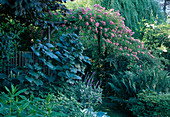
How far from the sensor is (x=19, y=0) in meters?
2.29

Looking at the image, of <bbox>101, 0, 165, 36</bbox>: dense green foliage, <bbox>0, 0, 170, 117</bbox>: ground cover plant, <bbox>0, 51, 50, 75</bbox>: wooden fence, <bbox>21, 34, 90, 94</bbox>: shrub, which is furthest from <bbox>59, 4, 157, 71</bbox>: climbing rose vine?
<bbox>101, 0, 165, 36</bbox>: dense green foliage

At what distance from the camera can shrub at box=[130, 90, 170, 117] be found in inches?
150

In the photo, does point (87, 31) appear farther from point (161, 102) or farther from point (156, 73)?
point (161, 102)

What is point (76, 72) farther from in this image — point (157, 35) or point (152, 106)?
point (157, 35)

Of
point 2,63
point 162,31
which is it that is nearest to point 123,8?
point 162,31

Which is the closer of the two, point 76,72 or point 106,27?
point 76,72

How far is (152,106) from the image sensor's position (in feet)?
12.8

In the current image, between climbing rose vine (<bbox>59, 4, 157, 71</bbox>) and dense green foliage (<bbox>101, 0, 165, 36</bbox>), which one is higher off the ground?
dense green foliage (<bbox>101, 0, 165, 36</bbox>)

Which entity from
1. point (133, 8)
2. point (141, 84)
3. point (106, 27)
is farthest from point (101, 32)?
point (133, 8)

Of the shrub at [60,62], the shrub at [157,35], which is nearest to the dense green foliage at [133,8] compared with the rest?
the shrub at [157,35]

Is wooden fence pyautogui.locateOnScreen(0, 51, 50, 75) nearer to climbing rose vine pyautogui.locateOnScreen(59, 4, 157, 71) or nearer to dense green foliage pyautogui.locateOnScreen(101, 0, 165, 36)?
climbing rose vine pyautogui.locateOnScreen(59, 4, 157, 71)

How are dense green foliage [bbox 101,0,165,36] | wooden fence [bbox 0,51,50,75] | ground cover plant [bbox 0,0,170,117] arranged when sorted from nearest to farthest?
ground cover plant [bbox 0,0,170,117]
wooden fence [bbox 0,51,50,75]
dense green foliage [bbox 101,0,165,36]

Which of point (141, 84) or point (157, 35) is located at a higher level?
point (157, 35)

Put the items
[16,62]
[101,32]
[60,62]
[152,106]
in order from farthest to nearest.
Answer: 1. [101,32]
2. [16,62]
3. [60,62]
4. [152,106]
